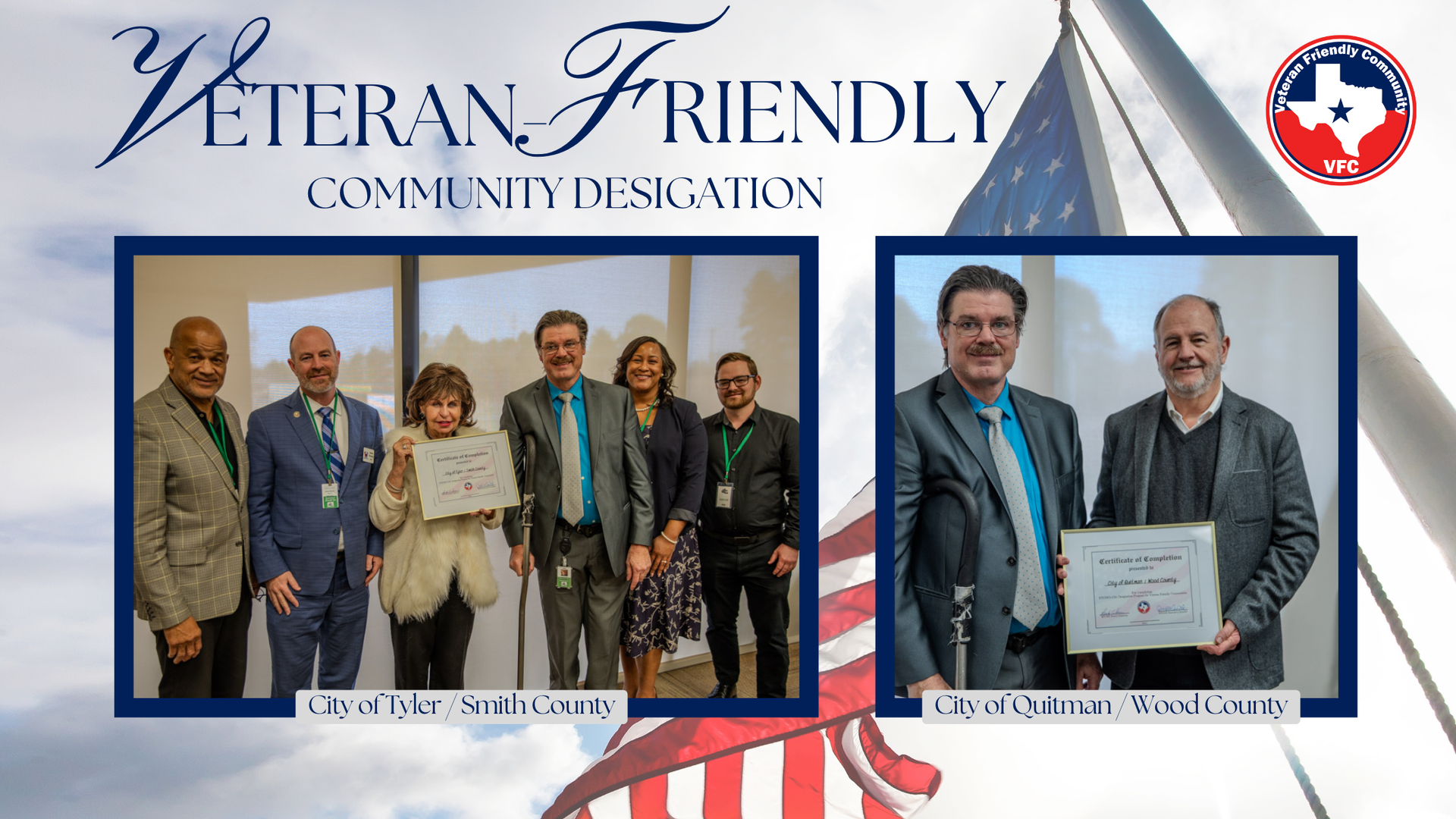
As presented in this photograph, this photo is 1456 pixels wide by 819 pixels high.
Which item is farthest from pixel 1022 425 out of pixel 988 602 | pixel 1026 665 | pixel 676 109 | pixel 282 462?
pixel 282 462

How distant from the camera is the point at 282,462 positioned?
2.38m

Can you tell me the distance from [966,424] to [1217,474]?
0.81 m

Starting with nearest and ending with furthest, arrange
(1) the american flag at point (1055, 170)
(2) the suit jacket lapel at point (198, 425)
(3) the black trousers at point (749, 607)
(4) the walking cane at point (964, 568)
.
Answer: (4) the walking cane at point (964, 568) → (2) the suit jacket lapel at point (198, 425) → (3) the black trousers at point (749, 607) → (1) the american flag at point (1055, 170)

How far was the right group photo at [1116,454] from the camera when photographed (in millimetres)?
2291

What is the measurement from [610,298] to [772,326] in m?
0.54

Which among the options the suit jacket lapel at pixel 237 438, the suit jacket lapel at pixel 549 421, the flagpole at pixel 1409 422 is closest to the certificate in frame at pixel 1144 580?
the flagpole at pixel 1409 422

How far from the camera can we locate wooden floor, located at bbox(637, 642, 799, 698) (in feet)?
8.17

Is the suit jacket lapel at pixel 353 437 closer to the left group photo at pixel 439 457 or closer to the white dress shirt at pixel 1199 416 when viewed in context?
the left group photo at pixel 439 457

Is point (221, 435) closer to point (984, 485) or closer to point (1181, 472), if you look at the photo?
point (984, 485)

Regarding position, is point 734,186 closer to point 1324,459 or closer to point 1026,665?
point 1026,665

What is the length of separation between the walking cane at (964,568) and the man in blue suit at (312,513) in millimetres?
1878

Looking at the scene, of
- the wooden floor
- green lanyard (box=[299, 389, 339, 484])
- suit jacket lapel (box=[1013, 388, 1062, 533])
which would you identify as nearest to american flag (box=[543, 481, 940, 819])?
the wooden floor

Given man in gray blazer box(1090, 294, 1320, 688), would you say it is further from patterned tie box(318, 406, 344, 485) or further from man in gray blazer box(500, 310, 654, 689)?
patterned tie box(318, 406, 344, 485)

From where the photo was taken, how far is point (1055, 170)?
8.83 ft
